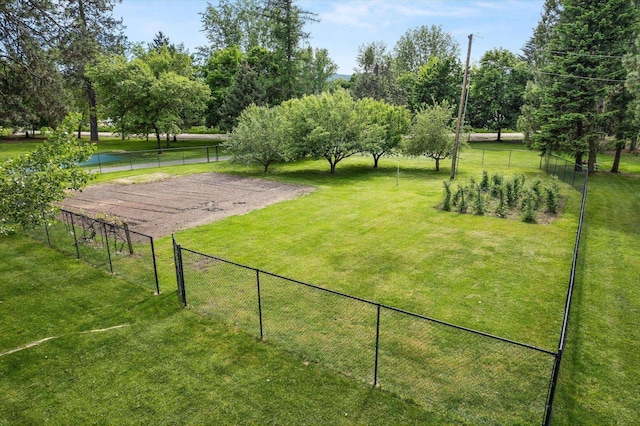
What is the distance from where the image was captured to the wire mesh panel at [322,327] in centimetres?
778

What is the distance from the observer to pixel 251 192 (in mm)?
23297

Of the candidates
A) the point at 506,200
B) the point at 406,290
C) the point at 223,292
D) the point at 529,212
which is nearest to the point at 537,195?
the point at 506,200

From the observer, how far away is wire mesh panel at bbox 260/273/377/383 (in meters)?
7.78

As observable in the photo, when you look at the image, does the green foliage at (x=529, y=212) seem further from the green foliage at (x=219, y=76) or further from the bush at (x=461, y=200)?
the green foliage at (x=219, y=76)

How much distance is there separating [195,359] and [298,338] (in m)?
2.12

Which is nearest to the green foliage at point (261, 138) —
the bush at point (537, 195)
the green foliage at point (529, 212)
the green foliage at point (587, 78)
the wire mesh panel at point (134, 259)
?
the wire mesh panel at point (134, 259)

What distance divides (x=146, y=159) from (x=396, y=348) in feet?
110

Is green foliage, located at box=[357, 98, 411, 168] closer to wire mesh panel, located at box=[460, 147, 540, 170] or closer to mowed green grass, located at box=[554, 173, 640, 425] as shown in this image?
wire mesh panel, located at box=[460, 147, 540, 170]

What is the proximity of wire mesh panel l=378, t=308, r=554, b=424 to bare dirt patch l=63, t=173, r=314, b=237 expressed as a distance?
11.0 metres

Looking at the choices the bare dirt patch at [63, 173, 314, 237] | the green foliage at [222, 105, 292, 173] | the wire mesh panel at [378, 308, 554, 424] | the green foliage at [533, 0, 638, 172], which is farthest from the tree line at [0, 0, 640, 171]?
the wire mesh panel at [378, 308, 554, 424]

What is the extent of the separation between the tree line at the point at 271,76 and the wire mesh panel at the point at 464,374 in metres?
16.4

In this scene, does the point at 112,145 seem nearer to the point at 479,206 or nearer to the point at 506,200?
the point at 479,206

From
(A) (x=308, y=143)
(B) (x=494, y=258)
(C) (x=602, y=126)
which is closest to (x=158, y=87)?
(A) (x=308, y=143)

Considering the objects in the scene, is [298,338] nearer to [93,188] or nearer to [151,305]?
[151,305]
